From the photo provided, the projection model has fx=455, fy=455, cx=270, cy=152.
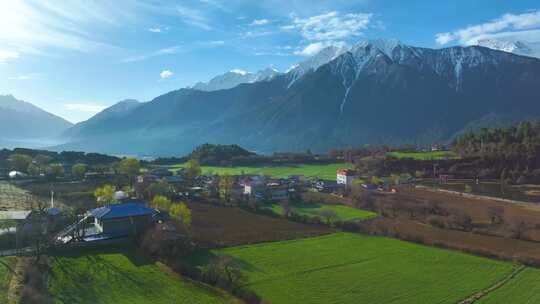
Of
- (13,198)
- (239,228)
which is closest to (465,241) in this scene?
(239,228)

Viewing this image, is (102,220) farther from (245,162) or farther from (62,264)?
(245,162)

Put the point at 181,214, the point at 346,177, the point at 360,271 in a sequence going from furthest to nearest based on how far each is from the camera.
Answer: the point at 346,177 → the point at 181,214 → the point at 360,271

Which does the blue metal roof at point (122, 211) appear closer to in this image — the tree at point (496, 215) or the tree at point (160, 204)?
the tree at point (160, 204)

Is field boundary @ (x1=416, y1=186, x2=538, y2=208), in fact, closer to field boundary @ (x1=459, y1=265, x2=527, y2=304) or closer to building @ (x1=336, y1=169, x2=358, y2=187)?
building @ (x1=336, y1=169, x2=358, y2=187)

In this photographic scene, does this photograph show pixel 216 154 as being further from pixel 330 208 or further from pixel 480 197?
pixel 480 197

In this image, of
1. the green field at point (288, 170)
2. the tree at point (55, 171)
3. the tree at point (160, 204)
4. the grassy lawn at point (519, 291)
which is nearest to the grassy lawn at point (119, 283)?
the tree at point (160, 204)

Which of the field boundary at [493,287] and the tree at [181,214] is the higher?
the tree at [181,214]
